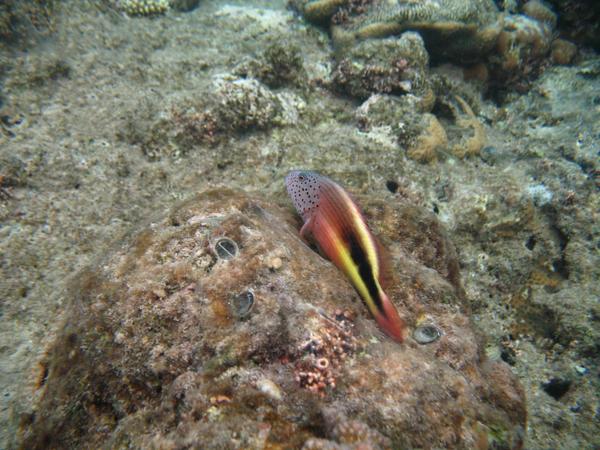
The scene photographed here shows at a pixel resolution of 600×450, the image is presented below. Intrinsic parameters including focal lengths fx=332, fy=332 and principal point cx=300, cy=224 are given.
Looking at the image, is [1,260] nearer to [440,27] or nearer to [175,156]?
[175,156]

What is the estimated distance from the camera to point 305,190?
2404 millimetres

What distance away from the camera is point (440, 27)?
480 centimetres

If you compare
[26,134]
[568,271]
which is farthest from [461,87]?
[26,134]

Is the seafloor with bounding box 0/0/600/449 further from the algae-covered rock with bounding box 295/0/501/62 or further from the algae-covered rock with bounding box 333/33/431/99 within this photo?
the algae-covered rock with bounding box 295/0/501/62

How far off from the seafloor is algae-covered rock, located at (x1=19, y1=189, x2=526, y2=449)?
0.45 m

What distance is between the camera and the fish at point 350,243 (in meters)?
1.80

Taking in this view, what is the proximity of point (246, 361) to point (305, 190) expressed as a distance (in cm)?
131

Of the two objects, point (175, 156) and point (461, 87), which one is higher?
point (461, 87)

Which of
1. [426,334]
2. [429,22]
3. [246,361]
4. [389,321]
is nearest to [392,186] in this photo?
[426,334]

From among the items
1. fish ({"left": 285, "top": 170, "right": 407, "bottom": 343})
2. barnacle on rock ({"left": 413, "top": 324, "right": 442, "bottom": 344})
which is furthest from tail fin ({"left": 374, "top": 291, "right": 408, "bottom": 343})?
barnacle on rock ({"left": 413, "top": 324, "right": 442, "bottom": 344})

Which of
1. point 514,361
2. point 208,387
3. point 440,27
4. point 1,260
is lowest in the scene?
point 514,361

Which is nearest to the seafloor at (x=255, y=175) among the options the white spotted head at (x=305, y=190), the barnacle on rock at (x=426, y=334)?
the white spotted head at (x=305, y=190)

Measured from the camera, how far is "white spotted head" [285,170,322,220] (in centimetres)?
230

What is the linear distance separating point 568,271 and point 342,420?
10.8ft
